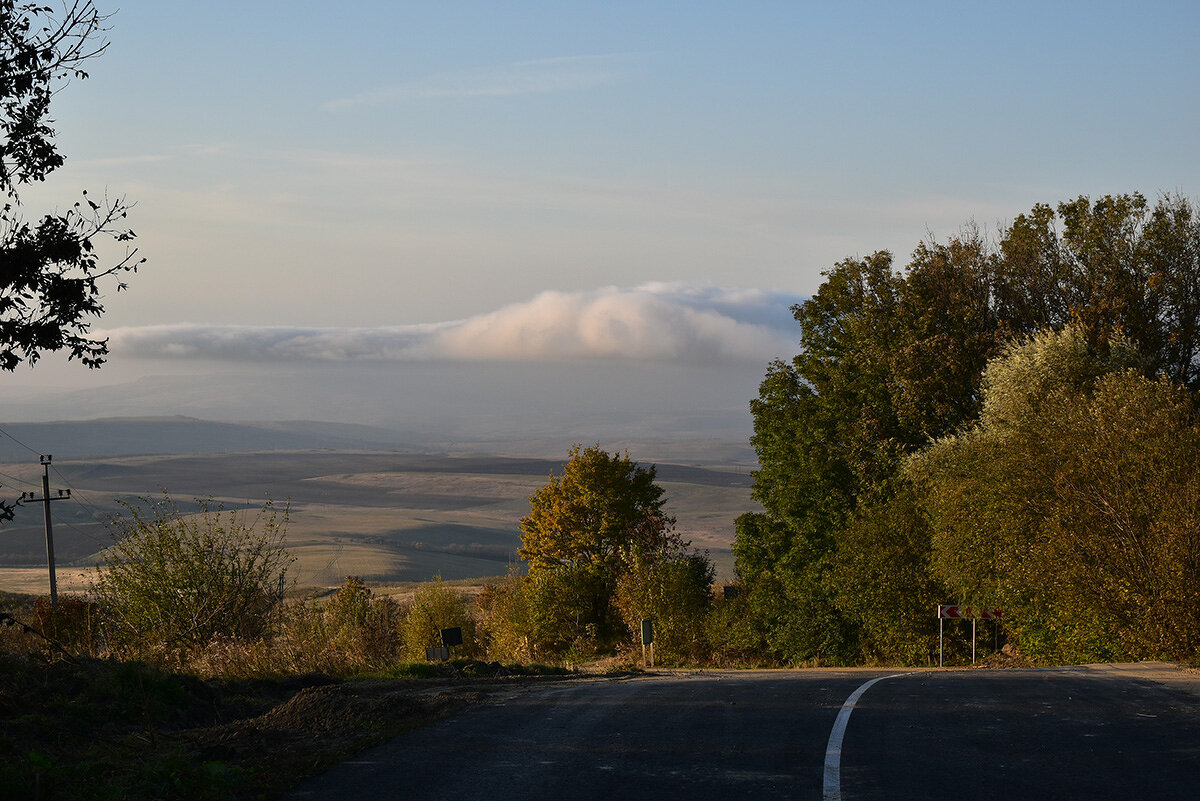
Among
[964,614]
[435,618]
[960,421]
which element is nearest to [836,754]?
[964,614]

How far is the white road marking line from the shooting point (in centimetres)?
995

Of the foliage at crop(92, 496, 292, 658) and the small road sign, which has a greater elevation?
the foliage at crop(92, 496, 292, 658)

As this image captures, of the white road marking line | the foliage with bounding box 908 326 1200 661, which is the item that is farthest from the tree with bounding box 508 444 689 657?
the white road marking line

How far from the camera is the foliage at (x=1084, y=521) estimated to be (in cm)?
2589

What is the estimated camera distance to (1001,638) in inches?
1855

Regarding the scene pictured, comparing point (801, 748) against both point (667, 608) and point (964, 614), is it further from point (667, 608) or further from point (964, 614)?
point (667, 608)

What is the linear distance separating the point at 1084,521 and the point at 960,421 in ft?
75.7

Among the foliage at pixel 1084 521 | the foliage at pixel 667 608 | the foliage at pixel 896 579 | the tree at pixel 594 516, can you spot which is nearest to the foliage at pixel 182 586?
the foliage at pixel 1084 521

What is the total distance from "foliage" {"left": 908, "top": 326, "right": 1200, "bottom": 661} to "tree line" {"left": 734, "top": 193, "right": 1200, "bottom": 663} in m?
0.11

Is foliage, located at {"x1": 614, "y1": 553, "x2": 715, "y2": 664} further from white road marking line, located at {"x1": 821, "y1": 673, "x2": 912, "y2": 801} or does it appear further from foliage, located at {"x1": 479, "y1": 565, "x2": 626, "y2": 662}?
white road marking line, located at {"x1": 821, "y1": 673, "x2": 912, "y2": 801}

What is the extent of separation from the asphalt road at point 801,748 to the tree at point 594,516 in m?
51.0

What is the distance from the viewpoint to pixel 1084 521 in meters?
28.0

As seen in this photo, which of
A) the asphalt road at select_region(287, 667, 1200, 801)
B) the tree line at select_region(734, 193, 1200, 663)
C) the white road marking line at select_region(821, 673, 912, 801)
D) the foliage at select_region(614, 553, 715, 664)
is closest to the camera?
the white road marking line at select_region(821, 673, 912, 801)

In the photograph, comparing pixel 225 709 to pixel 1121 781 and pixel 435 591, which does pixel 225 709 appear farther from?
pixel 435 591
